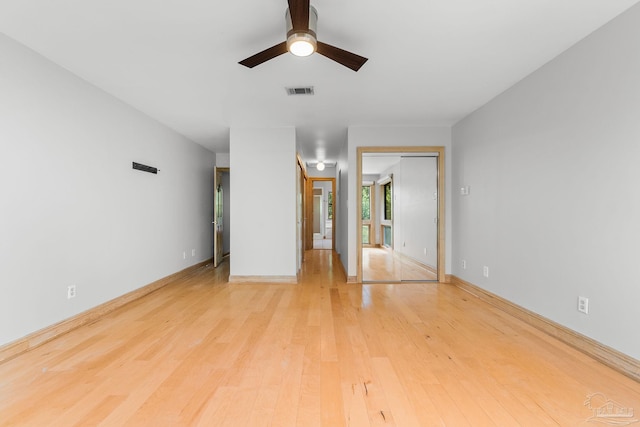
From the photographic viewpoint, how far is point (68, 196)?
9.02ft

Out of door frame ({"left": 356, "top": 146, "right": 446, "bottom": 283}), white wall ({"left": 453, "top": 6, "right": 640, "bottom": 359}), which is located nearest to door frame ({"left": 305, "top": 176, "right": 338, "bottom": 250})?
door frame ({"left": 356, "top": 146, "right": 446, "bottom": 283})

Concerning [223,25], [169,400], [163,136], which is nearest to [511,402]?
[169,400]

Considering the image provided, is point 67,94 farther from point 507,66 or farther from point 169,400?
point 507,66

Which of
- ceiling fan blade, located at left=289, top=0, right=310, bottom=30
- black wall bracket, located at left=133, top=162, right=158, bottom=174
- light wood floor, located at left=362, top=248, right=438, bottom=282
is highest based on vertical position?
ceiling fan blade, located at left=289, top=0, right=310, bottom=30

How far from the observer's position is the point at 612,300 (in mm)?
2070

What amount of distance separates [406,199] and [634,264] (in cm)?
449

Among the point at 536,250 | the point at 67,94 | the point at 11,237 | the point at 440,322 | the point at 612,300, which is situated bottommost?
the point at 440,322

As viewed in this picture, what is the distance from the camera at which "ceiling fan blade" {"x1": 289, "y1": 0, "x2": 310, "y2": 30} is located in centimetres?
168

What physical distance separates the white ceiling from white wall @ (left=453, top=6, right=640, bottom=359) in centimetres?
25

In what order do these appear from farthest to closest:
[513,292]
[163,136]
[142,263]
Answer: [163,136] → [142,263] → [513,292]

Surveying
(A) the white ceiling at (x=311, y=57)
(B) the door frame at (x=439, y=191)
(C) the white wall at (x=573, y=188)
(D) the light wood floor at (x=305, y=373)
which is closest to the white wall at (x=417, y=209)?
(B) the door frame at (x=439, y=191)

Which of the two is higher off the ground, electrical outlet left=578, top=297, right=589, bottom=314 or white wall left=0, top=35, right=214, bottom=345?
white wall left=0, top=35, right=214, bottom=345

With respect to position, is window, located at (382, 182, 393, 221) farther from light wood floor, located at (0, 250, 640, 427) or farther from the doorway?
light wood floor, located at (0, 250, 640, 427)

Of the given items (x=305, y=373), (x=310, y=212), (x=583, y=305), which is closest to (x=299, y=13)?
(x=305, y=373)
